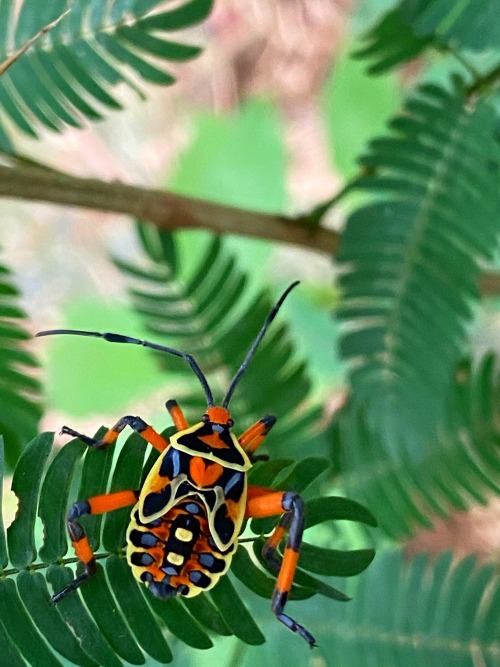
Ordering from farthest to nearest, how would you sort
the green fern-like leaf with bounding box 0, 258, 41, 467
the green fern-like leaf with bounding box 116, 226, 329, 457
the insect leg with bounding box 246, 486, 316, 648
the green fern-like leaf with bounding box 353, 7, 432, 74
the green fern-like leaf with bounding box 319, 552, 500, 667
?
1. the green fern-like leaf with bounding box 116, 226, 329, 457
2. the green fern-like leaf with bounding box 353, 7, 432, 74
3. the green fern-like leaf with bounding box 319, 552, 500, 667
4. the green fern-like leaf with bounding box 0, 258, 41, 467
5. the insect leg with bounding box 246, 486, 316, 648

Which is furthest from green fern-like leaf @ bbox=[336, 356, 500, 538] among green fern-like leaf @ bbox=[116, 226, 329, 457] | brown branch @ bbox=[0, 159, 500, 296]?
brown branch @ bbox=[0, 159, 500, 296]

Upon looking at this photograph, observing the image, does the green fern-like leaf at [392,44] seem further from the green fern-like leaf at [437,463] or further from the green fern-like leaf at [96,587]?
the green fern-like leaf at [96,587]

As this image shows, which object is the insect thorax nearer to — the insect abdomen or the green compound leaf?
the insect abdomen

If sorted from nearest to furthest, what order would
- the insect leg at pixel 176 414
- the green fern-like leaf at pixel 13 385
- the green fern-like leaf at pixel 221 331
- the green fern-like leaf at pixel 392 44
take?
the insect leg at pixel 176 414 < the green fern-like leaf at pixel 13 385 < the green fern-like leaf at pixel 392 44 < the green fern-like leaf at pixel 221 331

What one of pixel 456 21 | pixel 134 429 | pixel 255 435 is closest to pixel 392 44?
pixel 456 21

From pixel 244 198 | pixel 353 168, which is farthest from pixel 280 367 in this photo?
pixel 244 198

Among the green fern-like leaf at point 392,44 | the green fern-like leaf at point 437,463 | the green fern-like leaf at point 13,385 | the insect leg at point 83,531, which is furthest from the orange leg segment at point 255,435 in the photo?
the green fern-like leaf at point 392,44
